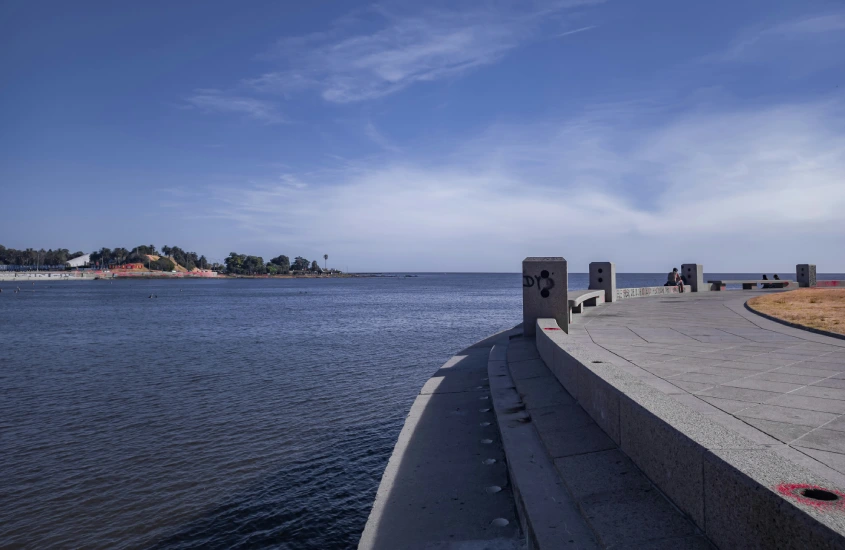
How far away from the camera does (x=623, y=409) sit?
4.15 m

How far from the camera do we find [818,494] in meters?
2.27

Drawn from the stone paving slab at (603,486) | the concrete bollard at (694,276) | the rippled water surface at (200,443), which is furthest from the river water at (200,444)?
Answer: the concrete bollard at (694,276)

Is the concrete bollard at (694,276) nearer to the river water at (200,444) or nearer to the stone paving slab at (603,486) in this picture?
the river water at (200,444)

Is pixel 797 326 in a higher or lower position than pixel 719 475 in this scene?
lower

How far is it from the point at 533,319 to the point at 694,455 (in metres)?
8.40

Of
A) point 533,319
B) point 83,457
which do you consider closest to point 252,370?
point 83,457

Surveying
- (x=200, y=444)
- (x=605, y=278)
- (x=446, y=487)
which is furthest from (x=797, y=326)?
(x=200, y=444)

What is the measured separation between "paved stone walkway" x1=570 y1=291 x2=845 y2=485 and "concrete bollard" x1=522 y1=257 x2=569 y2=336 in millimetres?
643

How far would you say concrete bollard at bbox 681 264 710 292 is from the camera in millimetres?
30875

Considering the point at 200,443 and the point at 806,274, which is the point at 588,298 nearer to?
the point at 200,443

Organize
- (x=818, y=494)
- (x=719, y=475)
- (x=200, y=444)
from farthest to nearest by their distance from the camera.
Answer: (x=200, y=444) → (x=719, y=475) → (x=818, y=494)

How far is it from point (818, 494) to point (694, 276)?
106 ft

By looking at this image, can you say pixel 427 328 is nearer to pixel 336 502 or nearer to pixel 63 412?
pixel 63 412

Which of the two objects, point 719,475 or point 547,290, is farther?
point 547,290
